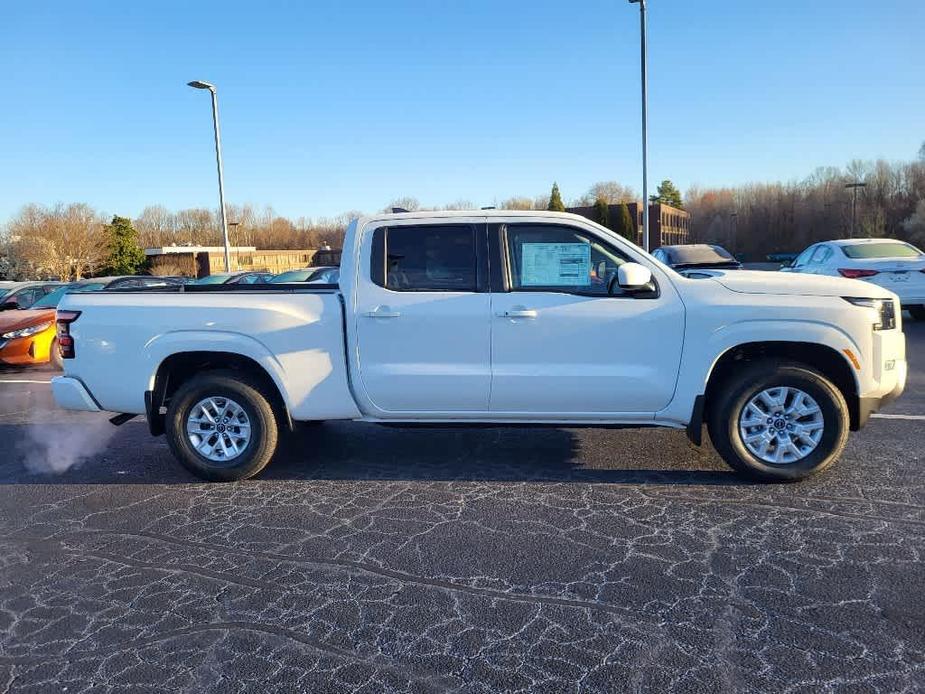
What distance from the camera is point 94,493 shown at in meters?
5.19

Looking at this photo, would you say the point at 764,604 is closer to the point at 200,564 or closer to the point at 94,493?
the point at 200,564

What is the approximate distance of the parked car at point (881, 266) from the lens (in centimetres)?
1265

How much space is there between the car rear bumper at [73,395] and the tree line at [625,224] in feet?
9.02

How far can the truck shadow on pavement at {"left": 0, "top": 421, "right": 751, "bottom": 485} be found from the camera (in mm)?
5254

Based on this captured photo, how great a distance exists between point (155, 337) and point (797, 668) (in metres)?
4.53

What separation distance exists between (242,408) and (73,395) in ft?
4.35

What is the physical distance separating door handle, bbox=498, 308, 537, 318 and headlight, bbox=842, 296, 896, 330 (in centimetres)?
210

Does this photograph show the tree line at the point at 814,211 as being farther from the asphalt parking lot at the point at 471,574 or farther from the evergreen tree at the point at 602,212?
the asphalt parking lot at the point at 471,574

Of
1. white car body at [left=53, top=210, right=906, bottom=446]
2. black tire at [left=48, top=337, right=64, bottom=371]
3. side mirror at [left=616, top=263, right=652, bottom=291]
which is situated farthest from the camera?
Result: black tire at [left=48, top=337, right=64, bottom=371]

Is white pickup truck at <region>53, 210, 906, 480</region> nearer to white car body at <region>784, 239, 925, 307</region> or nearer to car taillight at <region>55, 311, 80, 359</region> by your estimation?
car taillight at <region>55, 311, 80, 359</region>

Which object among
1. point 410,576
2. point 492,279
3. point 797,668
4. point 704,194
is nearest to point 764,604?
point 797,668

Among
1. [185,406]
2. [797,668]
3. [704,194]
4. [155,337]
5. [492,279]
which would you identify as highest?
[704,194]

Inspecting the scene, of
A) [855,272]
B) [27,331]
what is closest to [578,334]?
[855,272]

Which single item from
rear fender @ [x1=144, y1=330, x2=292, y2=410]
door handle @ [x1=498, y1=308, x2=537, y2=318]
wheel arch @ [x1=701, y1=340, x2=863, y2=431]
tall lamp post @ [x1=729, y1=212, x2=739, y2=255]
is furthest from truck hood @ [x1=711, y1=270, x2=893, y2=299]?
tall lamp post @ [x1=729, y1=212, x2=739, y2=255]
